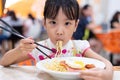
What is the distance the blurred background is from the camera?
4395 mm

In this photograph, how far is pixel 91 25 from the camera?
180 inches

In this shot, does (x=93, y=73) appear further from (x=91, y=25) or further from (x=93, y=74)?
(x=91, y=25)

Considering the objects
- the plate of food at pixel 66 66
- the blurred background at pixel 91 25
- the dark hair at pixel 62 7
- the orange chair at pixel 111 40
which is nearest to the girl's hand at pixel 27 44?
the plate of food at pixel 66 66

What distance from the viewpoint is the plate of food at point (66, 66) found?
0.80 m

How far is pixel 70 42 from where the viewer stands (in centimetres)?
126

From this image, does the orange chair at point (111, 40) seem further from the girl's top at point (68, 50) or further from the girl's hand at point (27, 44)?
the girl's hand at point (27, 44)

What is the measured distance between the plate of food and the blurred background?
126 inches

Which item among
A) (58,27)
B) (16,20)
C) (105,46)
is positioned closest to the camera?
(58,27)

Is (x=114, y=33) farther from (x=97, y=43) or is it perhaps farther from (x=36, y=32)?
(x=36, y=32)

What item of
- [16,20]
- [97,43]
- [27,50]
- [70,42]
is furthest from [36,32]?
[27,50]

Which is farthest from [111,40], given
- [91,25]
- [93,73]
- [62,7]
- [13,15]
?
[93,73]

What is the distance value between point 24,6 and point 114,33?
1942 millimetres

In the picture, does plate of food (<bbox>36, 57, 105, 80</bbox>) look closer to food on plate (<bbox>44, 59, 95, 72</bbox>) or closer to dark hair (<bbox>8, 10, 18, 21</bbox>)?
food on plate (<bbox>44, 59, 95, 72</bbox>)

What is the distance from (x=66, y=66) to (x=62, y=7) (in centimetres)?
30
